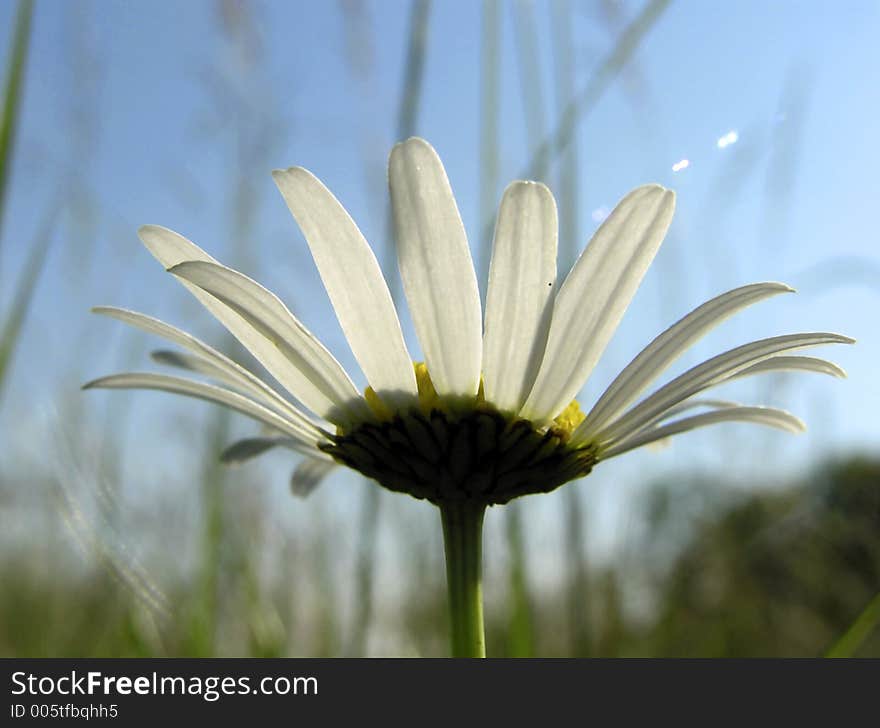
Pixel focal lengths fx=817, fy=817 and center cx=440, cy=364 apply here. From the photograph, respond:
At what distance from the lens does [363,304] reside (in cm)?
88

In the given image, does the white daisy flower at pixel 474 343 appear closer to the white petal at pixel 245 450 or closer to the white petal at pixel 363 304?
the white petal at pixel 363 304

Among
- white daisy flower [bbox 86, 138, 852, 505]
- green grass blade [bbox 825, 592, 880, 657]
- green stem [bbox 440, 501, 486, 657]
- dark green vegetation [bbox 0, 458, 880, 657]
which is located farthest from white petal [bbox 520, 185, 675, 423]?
dark green vegetation [bbox 0, 458, 880, 657]

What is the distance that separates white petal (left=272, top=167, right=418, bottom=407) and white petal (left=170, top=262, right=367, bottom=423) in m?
0.04

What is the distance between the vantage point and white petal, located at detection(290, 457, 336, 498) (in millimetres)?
1184

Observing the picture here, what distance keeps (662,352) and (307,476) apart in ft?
1.85

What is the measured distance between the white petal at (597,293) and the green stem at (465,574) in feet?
0.42

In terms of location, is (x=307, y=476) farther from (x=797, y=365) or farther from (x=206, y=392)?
(x=797, y=365)

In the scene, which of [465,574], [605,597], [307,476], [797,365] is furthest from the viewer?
[605,597]

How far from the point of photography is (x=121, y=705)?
3.08 feet

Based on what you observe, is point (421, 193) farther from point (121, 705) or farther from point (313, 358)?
point (121, 705)

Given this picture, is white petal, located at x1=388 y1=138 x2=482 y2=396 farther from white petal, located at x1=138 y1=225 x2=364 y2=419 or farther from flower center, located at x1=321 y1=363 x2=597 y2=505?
white petal, located at x1=138 y1=225 x2=364 y2=419

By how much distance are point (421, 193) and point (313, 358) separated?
22cm

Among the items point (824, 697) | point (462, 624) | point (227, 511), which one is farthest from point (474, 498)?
point (227, 511)

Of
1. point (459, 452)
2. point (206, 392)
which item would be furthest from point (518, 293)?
point (206, 392)
